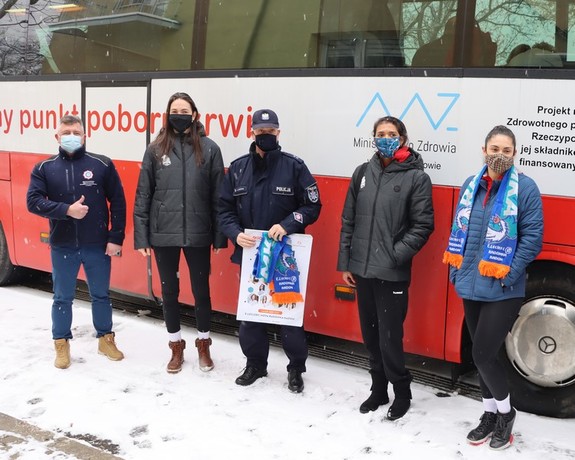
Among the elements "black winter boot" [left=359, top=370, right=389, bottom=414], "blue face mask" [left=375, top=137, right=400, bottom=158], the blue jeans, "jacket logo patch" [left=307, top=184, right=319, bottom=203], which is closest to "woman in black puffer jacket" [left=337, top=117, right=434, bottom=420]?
"blue face mask" [left=375, top=137, right=400, bottom=158]

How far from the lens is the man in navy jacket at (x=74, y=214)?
15.5ft

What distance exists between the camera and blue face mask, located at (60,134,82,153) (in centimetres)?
471

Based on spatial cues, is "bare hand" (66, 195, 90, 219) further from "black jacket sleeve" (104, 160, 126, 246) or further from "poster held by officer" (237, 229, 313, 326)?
"poster held by officer" (237, 229, 313, 326)

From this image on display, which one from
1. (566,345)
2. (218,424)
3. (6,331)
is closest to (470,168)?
(566,345)

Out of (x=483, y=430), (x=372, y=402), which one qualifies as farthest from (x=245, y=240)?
(x=483, y=430)

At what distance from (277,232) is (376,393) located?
1.22 m

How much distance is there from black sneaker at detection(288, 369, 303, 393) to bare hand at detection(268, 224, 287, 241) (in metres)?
0.98

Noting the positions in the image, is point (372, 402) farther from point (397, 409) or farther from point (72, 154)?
point (72, 154)

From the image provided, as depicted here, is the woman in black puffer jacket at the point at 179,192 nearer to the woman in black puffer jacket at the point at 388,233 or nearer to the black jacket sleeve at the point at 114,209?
the black jacket sleeve at the point at 114,209

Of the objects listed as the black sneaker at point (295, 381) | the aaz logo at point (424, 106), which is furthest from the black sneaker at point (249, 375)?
the aaz logo at point (424, 106)

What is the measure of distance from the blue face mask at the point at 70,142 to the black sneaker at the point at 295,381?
2.23 meters

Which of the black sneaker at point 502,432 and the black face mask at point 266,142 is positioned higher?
the black face mask at point 266,142

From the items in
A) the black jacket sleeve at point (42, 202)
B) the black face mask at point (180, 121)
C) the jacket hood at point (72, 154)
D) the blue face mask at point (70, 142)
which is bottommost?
the black jacket sleeve at point (42, 202)

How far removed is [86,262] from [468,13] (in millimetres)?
3208
